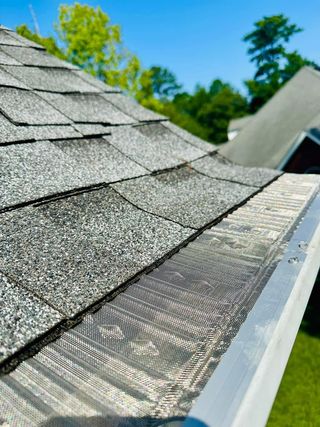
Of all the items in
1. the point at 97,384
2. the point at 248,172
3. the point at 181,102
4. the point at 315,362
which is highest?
the point at 181,102

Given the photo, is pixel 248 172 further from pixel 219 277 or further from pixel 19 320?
pixel 19 320

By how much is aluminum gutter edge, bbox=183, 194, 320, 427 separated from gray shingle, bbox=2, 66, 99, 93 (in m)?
2.57

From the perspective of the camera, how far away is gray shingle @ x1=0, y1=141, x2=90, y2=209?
5.30ft

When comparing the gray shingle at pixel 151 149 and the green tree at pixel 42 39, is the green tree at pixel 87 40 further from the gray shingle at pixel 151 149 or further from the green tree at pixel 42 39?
the gray shingle at pixel 151 149

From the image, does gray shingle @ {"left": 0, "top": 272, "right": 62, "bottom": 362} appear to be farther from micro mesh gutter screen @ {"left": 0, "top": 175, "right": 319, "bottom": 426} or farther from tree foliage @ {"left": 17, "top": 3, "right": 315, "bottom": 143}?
tree foliage @ {"left": 17, "top": 3, "right": 315, "bottom": 143}

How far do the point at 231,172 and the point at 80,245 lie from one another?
6.10 ft

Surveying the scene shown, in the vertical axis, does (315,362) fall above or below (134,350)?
below

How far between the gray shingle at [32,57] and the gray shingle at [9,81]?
1.77ft

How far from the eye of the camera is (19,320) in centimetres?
→ 101

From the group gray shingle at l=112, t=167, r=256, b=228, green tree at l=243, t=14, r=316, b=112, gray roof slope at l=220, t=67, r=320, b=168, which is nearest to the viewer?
gray shingle at l=112, t=167, r=256, b=228

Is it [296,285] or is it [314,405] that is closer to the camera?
[296,285]

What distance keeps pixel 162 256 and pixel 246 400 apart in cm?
79

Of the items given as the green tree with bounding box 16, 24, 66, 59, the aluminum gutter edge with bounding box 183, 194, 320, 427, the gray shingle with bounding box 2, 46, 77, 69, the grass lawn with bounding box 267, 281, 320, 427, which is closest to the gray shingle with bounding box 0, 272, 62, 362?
the aluminum gutter edge with bounding box 183, 194, 320, 427

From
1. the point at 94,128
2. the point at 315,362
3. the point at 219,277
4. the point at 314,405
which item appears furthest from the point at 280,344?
the point at 315,362
